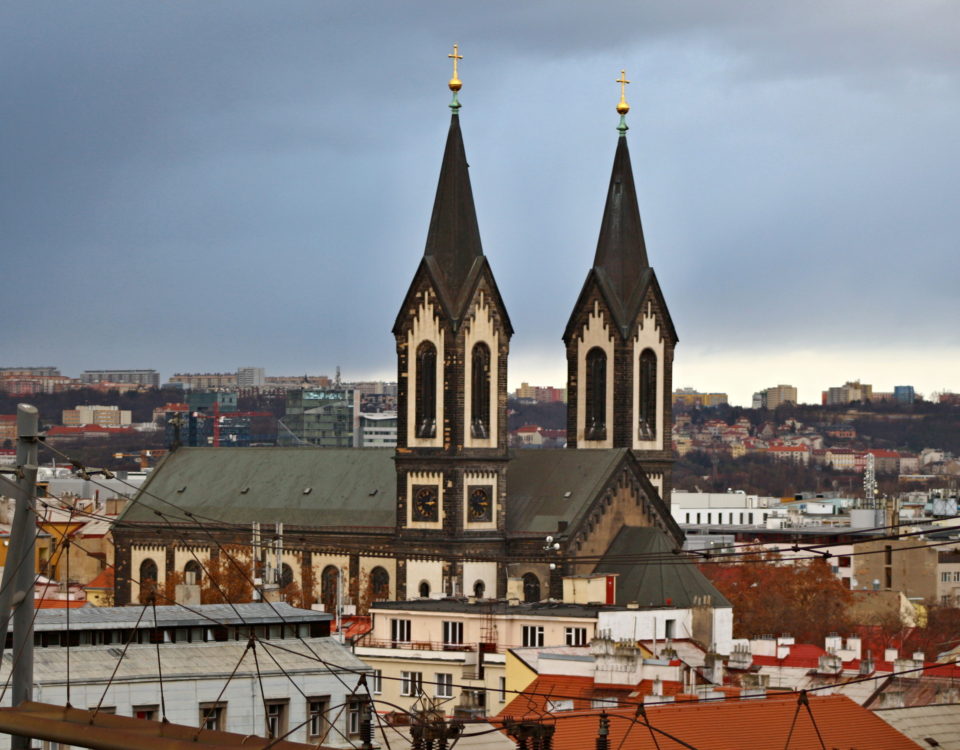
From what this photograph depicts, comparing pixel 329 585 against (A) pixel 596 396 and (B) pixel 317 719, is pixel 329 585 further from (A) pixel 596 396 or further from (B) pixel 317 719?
(B) pixel 317 719

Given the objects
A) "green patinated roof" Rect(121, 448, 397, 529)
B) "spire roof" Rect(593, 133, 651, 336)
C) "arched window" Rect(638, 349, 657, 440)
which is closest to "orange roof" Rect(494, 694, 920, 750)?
"spire roof" Rect(593, 133, 651, 336)

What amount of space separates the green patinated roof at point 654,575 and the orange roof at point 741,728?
3970 cm

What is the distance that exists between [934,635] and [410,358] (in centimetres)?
2460

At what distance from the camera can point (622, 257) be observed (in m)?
111

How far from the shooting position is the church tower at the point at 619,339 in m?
111

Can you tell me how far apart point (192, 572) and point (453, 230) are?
25.2 m

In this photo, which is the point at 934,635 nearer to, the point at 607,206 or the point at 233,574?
the point at 607,206

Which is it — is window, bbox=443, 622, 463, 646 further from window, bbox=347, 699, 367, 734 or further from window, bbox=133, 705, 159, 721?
window, bbox=133, 705, 159, 721

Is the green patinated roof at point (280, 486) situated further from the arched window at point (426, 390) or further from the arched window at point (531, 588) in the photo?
the arched window at point (531, 588)

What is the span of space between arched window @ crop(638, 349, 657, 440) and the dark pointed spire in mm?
11449

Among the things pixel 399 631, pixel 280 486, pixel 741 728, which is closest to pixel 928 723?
pixel 741 728

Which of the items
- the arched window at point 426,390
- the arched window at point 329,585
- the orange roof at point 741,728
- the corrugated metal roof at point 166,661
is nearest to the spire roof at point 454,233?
the arched window at point 426,390

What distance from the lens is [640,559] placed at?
10162 cm

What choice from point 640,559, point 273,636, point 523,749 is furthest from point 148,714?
point 640,559
